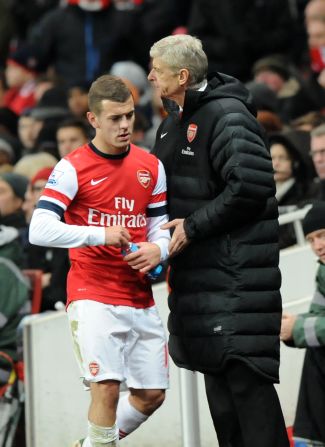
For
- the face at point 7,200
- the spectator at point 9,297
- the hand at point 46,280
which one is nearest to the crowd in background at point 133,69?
the face at point 7,200

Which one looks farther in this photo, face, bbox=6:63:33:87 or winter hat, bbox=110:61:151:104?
face, bbox=6:63:33:87

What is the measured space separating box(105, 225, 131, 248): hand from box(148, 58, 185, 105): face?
2.49 feet

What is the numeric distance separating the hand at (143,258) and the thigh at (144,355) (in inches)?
13.0

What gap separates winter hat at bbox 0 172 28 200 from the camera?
10.2 metres

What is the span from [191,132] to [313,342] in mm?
1412

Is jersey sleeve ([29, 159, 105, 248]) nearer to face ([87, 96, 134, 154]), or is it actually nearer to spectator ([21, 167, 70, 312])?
face ([87, 96, 134, 154])

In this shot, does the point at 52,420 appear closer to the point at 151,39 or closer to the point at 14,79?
the point at 151,39

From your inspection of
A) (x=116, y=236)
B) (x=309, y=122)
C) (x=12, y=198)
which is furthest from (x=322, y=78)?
(x=116, y=236)

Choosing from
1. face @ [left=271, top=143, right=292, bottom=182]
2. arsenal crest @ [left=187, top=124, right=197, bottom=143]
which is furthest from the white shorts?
face @ [left=271, top=143, right=292, bottom=182]

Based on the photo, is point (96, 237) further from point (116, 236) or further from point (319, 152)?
point (319, 152)

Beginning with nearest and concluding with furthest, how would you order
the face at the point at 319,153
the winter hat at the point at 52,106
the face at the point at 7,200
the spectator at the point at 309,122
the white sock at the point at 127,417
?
the white sock at the point at 127,417
the face at the point at 319,153
the face at the point at 7,200
the spectator at the point at 309,122
the winter hat at the point at 52,106

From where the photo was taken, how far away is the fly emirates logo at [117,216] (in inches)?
267

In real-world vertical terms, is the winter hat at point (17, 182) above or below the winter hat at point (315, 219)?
above

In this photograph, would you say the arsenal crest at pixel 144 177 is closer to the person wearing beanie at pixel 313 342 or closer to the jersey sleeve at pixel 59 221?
the jersey sleeve at pixel 59 221
